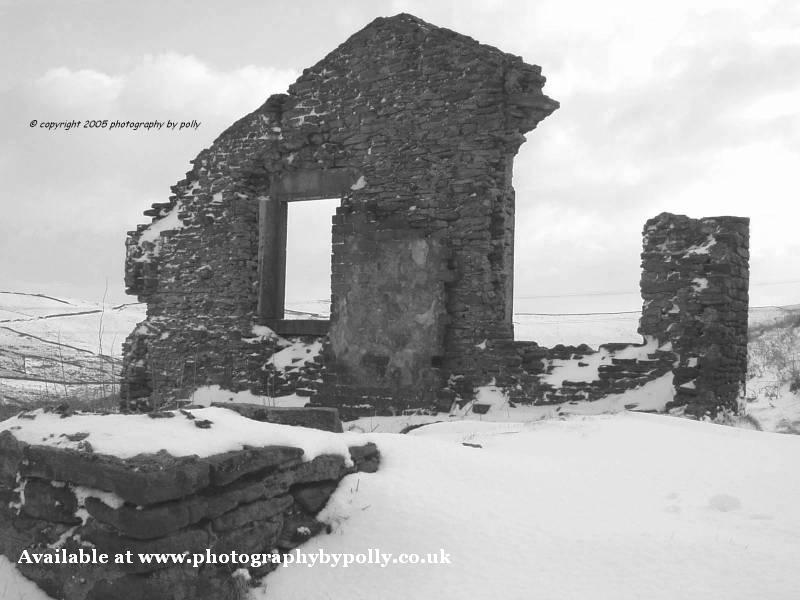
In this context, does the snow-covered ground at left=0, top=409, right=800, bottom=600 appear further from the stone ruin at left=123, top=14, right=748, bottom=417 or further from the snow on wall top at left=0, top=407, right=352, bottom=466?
the stone ruin at left=123, top=14, right=748, bottom=417

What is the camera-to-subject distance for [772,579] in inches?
103

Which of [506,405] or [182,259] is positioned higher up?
[182,259]

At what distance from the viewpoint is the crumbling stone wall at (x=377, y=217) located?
26.0 feet

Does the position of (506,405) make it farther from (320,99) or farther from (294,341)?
(320,99)

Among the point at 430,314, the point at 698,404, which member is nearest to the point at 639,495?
the point at 698,404

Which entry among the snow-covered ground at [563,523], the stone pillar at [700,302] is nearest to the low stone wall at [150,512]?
the snow-covered ground at [563,523]

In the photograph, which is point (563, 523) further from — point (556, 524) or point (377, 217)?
point (377, 217)

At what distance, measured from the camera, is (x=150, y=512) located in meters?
2.63

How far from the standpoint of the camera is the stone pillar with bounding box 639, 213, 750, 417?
721cm

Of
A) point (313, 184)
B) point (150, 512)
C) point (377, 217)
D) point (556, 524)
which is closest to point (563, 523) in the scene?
point (556, 524)

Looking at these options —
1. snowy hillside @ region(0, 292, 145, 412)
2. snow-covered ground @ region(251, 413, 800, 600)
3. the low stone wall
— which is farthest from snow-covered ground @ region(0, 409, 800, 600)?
snowy hillside @ region(0, 292, 145, 412)

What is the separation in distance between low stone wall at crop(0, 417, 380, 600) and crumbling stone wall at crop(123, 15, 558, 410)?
4.77 meters

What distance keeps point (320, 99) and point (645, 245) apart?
424 cm

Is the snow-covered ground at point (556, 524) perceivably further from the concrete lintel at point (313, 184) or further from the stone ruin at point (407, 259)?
the concrete lintel at point (313, 184)
